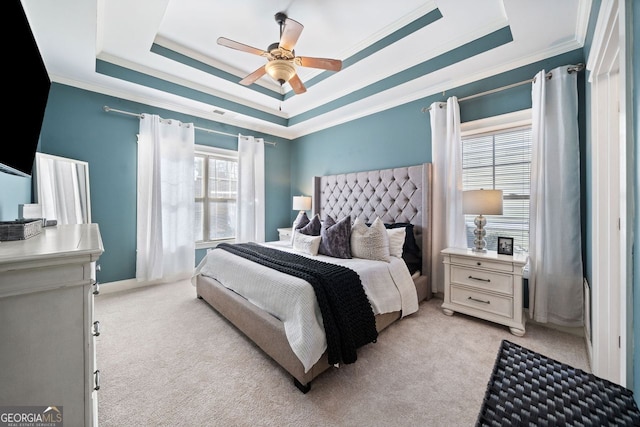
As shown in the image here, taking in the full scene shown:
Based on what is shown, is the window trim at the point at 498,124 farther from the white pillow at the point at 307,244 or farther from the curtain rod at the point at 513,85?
the white pillow at the point at 307,244

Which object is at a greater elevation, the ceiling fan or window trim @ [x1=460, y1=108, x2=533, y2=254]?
the ceiling fan

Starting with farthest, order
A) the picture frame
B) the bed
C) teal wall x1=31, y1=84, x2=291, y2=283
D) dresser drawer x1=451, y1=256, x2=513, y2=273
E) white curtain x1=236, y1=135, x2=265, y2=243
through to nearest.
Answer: white curtain x1=236, y1=135, x2=265, y2=243 → teal wall x1=31, y1=84, x2=291, y2=283 → the picture frame → dresser drawer x1=451, y1=256, x2=513, y2=273 → the bed

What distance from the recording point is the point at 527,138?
2656mm

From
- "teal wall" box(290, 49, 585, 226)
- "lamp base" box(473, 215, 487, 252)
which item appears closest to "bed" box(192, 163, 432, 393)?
"teal wall" box(290, 49, 585, 226)

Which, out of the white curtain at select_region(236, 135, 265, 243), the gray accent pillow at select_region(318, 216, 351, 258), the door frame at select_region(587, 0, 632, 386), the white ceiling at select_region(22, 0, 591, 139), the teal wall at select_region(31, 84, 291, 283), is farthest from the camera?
the white curtain at select_region(236, 135, 265, 243)

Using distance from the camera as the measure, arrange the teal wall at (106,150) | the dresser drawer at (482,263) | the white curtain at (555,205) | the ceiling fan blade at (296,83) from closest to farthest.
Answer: the white curtain at (555,205)
the dresser drawer at (482,263)
the ceiling fan blade at (296,83)
the teal wall at (106,150)

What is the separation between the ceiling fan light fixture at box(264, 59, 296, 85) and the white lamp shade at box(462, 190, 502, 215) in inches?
86.4

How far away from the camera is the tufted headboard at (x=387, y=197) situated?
3.06 metres

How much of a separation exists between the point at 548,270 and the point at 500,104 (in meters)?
1.78

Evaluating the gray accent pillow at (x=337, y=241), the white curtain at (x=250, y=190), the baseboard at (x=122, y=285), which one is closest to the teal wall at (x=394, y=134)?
the white curtain at (x=250, y=190)

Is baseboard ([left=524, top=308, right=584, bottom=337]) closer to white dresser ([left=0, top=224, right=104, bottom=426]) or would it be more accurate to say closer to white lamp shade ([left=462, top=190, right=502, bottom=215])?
white lamp shade ([left=462, top=190, right=502, bottom=215])

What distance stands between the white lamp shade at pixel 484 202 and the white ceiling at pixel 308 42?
55.6 inches
